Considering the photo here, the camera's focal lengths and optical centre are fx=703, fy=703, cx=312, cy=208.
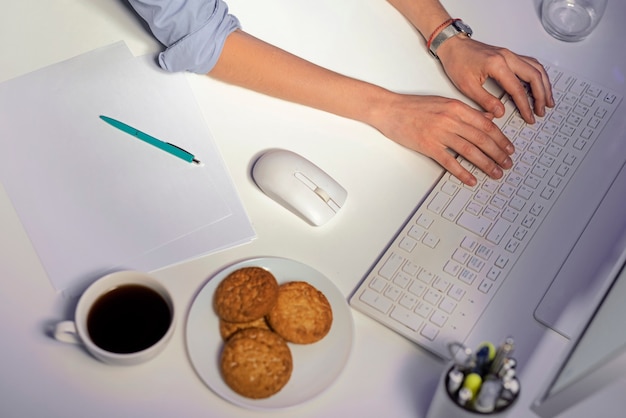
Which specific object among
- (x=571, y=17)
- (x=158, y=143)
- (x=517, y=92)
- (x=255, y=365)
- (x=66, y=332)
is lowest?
(x=66, y=332)

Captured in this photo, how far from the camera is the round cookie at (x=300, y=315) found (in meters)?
0.78

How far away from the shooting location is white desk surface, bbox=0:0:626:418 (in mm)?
762

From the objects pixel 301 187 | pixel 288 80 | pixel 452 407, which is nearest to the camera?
pixel 452 407

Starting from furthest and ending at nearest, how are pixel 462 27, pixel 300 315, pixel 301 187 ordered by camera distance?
pixel 462 27 → pixel 301 187 → pixel 300 315

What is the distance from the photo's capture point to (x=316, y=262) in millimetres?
878

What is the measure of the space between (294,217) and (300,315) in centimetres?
16

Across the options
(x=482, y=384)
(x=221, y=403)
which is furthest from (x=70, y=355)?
(x=482, y=384)

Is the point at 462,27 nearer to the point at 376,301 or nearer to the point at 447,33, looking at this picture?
the point at 447,33

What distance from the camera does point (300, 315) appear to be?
79 cm

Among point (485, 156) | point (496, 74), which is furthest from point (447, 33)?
point (485, 156)

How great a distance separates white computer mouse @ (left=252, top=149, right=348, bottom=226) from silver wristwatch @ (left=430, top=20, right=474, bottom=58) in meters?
0.33

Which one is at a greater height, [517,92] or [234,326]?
[517,92]

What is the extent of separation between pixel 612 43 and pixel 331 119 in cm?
51

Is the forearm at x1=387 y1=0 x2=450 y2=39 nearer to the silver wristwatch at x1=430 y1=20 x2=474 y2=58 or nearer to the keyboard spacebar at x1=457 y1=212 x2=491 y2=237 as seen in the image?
the silver wristwatch at x1=430 y1=20 x2=474 y2=58
